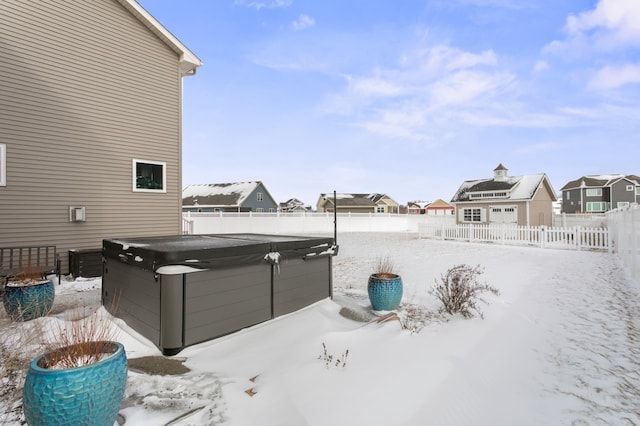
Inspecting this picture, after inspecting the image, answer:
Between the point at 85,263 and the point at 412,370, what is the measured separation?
29.6ft

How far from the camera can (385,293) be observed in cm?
538

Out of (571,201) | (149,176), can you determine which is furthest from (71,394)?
(571,201)

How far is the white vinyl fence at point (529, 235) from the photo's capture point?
14586 mm

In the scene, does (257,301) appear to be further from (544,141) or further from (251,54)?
(544,141)

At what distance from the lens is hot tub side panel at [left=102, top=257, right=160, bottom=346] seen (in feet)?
13.3

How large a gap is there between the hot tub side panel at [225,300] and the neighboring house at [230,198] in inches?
1389

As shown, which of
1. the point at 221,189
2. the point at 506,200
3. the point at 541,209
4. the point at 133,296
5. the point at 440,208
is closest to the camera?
the point at 133,296

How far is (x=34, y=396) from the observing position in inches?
81.2

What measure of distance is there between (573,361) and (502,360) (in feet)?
2.79

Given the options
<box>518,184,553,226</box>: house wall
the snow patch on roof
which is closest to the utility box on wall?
<box>518,184,553,226</box>: house wall

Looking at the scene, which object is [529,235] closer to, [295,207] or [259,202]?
[259,202]

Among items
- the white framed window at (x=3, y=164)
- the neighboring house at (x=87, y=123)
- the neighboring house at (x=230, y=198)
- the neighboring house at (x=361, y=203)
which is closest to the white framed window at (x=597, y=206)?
the neighboring house at (x=361, y=203)

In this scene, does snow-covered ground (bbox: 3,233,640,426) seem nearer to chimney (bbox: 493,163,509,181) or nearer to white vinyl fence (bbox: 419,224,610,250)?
white vinyl fence (bbox: 419,224,610,250)

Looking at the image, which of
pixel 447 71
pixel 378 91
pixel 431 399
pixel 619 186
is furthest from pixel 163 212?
pixel 619 186
